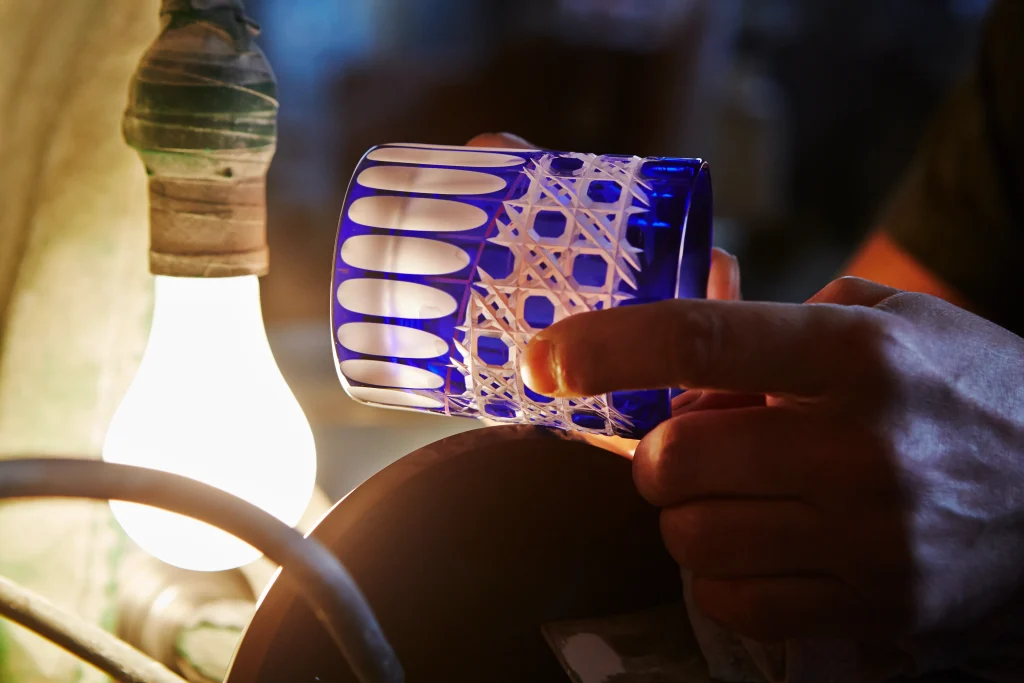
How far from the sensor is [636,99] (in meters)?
1.70

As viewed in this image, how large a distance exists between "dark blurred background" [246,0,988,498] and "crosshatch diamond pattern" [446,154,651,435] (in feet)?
2.93

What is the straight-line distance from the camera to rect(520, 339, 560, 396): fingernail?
276mm

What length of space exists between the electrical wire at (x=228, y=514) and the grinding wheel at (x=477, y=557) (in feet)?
0.19

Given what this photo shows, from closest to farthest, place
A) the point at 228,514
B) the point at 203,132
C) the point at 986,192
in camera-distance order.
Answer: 1. the point at 228,514
2. the point at 203,132
3. the point at 986,192

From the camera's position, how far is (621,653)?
1.04 ft

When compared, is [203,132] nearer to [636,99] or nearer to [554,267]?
[554,267]

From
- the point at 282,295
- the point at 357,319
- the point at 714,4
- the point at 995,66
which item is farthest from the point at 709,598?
the point at 282,295

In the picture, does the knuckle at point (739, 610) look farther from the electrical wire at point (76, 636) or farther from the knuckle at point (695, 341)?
the electrical wire at point (76, 636)

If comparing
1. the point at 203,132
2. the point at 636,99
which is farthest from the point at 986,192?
the point at 636,99

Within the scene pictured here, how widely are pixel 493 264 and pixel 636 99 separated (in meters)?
1.51

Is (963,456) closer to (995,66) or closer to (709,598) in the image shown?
(709,598)

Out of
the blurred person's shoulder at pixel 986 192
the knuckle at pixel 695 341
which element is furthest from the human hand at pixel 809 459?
the blurred person's shoulder at pixel 986 192

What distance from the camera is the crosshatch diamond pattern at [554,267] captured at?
28 cm

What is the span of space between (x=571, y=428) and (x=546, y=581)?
0.06 m
